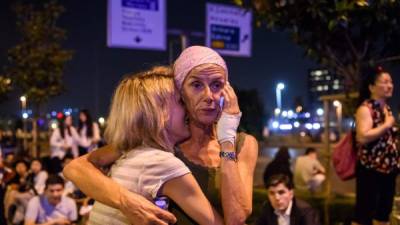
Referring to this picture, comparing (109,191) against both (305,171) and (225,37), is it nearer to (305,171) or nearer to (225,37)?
(305,171)

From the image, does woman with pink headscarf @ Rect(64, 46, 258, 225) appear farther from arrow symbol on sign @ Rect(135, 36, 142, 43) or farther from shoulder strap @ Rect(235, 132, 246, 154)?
arrow symbol on sign @ Rect(135, 36, 142, 43)

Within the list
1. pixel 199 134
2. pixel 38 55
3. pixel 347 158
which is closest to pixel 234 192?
pixel 199 134

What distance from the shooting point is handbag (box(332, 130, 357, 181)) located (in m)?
4.56

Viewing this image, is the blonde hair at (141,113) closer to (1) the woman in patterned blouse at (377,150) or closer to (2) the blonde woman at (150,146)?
(2) the blonde woman at (150,146)

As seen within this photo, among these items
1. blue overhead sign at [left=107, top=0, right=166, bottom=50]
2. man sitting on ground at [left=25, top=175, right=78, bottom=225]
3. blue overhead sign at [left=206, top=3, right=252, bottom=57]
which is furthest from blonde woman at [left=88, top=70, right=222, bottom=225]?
blue overhead sign at [left=206, top=3, right=252, bottom=57]

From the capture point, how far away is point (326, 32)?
18.3 ft

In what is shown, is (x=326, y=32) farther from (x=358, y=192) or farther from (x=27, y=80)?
(x=27, y=80)

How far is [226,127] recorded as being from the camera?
187 centimetres

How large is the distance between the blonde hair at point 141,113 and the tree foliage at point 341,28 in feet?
9.75

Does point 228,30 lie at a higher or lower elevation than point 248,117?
higher

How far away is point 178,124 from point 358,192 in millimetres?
2800

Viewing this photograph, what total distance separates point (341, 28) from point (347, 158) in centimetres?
169

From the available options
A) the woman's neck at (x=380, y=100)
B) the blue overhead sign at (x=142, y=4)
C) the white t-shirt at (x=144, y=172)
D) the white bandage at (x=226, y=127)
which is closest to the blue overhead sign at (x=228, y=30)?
the blue overhead sign at (x=142, y=4)

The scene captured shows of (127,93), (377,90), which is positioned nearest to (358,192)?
(377,90)
